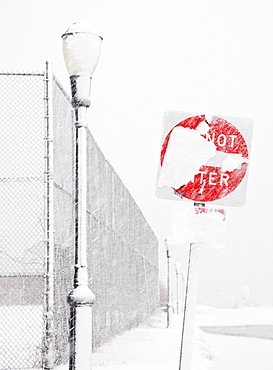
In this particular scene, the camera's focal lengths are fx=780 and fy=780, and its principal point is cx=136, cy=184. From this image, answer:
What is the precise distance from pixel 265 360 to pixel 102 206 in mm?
4031

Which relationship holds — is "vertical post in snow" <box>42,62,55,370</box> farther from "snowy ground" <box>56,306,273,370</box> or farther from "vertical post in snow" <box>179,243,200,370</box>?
"vertical post in snow" <box>179,243,200,370</box>

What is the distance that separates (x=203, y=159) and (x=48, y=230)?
3339mm

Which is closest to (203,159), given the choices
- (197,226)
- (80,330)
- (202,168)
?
(202,168)

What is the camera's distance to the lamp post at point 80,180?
6781 millimetres

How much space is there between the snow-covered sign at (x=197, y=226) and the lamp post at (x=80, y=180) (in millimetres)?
995

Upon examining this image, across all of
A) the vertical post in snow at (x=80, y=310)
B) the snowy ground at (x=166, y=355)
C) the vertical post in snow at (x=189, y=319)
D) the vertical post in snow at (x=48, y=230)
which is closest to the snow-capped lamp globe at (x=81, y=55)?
the vertical post in snow at (x=80, y=310)

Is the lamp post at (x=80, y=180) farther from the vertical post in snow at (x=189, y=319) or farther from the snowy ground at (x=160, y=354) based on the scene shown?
the snowy ground at (x=160, y=354)

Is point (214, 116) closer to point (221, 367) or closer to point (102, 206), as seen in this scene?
point (221, 367)

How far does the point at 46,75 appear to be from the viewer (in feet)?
31.8

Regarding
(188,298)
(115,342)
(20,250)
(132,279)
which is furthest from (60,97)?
(132,279)

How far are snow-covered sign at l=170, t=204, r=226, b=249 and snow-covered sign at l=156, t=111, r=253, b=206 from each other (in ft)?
0.44

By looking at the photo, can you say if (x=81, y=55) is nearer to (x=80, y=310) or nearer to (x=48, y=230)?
(x=80, y=310)

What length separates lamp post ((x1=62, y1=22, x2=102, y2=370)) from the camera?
267 inches

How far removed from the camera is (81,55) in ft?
23.0
